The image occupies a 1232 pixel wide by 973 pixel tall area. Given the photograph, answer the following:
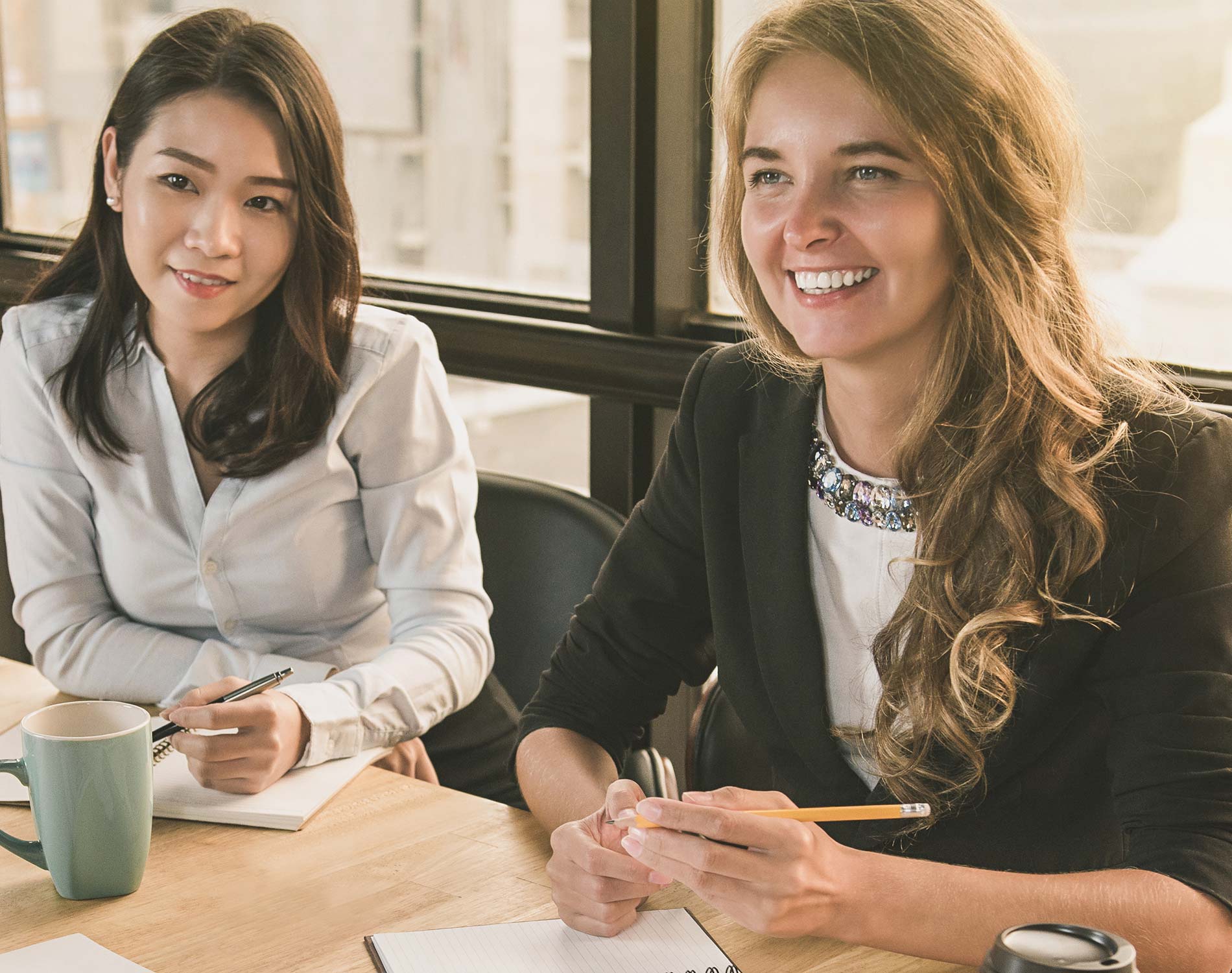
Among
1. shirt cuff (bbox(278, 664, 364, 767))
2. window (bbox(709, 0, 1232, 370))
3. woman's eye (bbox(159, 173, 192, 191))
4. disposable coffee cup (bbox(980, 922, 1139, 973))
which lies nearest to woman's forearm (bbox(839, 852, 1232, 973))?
disposable coffee cup (bbox(980, 922, 1139, 973))

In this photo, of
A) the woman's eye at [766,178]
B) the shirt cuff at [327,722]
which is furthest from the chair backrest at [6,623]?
the woman's eye at [766,178]

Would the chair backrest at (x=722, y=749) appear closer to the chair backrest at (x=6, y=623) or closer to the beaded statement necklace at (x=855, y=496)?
the beaded statement necklace at (x=855, y=496)

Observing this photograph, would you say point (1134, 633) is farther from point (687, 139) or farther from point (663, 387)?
point (687, 139)

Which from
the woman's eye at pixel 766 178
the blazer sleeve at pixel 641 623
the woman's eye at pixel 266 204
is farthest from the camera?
the woman's eye at pixel 266 204

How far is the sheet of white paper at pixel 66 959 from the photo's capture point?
1.03 m

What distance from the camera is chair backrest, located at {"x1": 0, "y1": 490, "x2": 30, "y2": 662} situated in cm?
213

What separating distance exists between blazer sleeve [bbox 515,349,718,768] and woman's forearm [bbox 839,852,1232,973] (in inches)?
18.9

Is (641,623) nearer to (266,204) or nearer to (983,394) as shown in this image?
(983,394)

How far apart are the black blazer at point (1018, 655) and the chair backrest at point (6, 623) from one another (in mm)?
1051

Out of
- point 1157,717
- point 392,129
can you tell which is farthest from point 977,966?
point 392,129

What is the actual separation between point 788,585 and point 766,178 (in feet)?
1.38

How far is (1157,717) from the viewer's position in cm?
118

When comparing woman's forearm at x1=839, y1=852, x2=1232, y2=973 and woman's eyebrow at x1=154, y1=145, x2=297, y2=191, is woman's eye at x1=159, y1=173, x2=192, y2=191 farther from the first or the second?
woman's forearm at x1=839, y1=852, x2=1232, y2=973

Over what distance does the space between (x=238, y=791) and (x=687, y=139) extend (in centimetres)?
131
